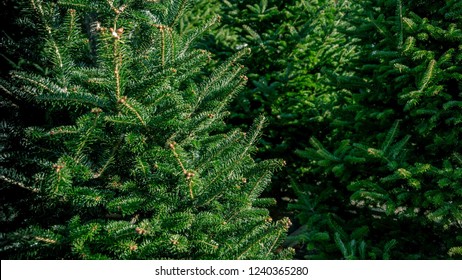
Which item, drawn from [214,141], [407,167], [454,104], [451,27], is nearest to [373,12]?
[451,27]

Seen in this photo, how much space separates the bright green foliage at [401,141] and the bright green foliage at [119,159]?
4.00 ft

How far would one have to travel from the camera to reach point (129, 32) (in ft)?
7.72

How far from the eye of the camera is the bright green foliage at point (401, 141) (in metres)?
3.09

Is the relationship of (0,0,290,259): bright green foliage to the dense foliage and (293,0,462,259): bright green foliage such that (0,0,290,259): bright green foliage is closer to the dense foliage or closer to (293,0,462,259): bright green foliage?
the dense foliage

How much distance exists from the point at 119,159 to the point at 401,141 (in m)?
2.07

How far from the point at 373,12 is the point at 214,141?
2.08m

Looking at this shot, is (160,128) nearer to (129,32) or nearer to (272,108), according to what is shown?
(129,32)

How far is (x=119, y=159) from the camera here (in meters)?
2.31

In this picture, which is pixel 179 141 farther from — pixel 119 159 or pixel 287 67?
pixel 287 67

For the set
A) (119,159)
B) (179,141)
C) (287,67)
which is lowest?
(287,67)

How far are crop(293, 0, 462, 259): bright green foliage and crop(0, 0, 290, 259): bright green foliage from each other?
47.9 inches

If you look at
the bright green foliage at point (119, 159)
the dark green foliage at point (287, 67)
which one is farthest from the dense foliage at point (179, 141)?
the dark green foliage at point (287, 67)

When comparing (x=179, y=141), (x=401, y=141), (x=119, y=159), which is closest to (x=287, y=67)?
(x=401, y=141)

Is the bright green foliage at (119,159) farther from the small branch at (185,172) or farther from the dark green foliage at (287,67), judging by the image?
the dark green foliage at (287,67)
